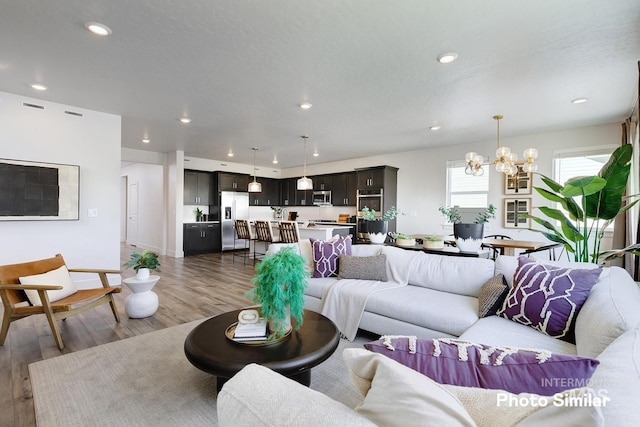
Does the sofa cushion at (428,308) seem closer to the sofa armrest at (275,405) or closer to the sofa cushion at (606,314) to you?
the sofa cushion at (606,314)

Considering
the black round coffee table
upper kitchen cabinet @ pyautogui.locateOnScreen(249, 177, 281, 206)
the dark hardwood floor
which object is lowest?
the dark hardwood floor

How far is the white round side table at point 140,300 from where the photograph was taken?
339cm

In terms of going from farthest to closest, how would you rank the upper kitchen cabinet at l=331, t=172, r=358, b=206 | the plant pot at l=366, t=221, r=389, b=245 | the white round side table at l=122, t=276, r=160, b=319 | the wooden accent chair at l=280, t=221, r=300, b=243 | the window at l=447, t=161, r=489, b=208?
the upper kitchen cabinet at l=331, t=172, r=358, b=206
the window at l=447, t=161, r=489, b=208
the wooden accent chair at l=280, t=221, r=300, b=243
the plant pot at l=366, t=221, r=389, b=245
the white round side table at l=122, t=276, r=160, b=319

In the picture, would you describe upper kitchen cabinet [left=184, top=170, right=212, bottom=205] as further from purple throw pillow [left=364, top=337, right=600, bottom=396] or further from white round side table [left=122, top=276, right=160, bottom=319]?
purple throw pillow [left=364, top=337, right=600, bottom=396]

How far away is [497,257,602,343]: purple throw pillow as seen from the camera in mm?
1870

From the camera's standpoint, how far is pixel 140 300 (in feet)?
11.2

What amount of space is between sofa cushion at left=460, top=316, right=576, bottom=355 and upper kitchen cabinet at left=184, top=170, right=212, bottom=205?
7.81 m

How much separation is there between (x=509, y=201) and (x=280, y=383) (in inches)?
252

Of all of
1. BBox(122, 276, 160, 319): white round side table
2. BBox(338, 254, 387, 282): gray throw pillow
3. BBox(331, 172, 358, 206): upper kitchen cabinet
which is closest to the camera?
BBox(338, 254, 387, 282): gray throw pillow

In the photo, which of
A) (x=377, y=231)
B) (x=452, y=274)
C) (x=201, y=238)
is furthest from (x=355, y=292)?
(x=201, y=238)

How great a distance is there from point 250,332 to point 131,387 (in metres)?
0.99

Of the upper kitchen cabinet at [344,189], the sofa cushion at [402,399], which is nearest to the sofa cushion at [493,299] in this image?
the sofa cushion at [402,399]

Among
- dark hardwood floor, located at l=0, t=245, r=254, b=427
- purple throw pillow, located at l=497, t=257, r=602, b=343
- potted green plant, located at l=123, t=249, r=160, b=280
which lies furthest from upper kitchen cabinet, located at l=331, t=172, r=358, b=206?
purple throw pillow, located at l=497, t=257, r=602, b=343

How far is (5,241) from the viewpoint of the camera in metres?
3.99
